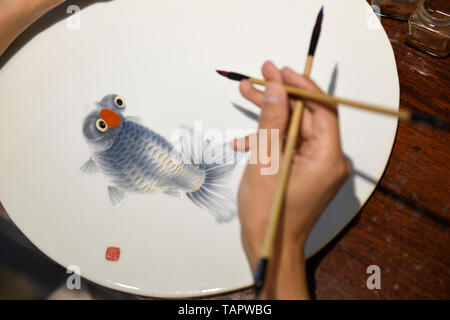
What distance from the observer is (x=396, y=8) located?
544mm

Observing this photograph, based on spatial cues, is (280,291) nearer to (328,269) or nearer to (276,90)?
(328,269)

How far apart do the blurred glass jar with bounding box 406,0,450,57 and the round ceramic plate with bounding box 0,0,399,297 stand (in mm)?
60

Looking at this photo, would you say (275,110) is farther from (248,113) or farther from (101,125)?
(101,125)

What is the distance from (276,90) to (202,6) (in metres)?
0.26

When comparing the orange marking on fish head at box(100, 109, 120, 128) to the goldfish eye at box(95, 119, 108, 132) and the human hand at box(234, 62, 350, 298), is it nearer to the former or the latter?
the goldfish eye at box(95, 119, 108, 132)

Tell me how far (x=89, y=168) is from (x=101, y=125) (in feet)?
0.22

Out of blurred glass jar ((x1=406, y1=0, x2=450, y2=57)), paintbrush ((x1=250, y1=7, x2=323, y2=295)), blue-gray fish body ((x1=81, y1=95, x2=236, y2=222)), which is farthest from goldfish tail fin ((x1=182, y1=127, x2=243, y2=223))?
blurred glass jar ((x1=406, y1=0, x2=450, y2=57))

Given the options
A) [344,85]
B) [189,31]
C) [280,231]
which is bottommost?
[280,231]

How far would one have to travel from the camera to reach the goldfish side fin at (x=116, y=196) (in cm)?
47

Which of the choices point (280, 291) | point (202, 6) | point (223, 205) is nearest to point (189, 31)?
point (202, 6)

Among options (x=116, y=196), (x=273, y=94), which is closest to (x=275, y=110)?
(x=273, y=94)

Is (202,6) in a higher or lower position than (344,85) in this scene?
higher

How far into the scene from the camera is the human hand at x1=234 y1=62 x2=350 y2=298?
376 millimetres

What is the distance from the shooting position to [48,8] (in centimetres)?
56
